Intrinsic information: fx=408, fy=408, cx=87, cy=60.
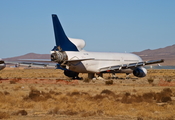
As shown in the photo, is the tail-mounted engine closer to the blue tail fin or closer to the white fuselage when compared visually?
the white fuselage

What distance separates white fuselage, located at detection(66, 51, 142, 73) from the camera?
50844 millimetres

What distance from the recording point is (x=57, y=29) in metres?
48.8

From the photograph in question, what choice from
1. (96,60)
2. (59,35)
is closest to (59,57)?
(59,35)

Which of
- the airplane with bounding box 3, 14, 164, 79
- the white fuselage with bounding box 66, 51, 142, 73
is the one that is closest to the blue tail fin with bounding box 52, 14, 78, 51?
the airplane with bounding box 3, 14, 164, 79

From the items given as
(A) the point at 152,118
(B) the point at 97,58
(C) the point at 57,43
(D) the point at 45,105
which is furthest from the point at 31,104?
(B) the point at 97,58

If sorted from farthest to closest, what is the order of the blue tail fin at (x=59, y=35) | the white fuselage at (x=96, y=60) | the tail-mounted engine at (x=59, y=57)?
1. the white fuselage at (x=96, y=60)
2. the blue tail fin at (x=59, y=35)
3. the tail-mounted engine at (x=59, y=57)

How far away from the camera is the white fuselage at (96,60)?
167 feet

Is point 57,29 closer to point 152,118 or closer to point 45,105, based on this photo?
point 45,105

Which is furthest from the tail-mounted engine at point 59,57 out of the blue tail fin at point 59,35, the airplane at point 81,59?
the blue tail fin at point 59,35

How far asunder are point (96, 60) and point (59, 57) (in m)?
8.88

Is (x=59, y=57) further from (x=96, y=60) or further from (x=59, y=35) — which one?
(x=96, y=60)

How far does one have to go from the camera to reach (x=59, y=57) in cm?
4769

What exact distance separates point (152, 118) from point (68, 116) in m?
3.63

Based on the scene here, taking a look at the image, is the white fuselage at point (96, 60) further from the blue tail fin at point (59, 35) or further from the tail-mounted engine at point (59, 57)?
the blue tail fin at point (59, 35)
